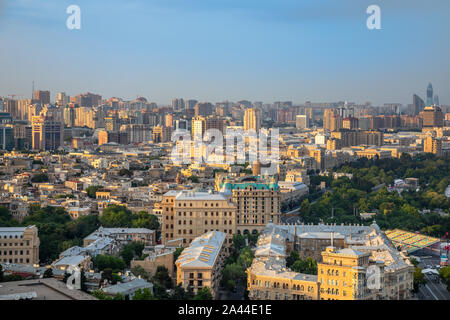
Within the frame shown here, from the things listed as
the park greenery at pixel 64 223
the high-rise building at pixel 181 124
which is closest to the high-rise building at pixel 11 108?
the high-rise building at pixel 181 124

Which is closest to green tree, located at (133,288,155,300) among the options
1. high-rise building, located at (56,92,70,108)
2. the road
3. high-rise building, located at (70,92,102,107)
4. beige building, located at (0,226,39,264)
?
beige building, located at (0,226,39,264)

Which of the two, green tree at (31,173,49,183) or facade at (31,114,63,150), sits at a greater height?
facade at (31,114,63,150)

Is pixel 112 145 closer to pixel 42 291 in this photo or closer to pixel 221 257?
pixel 221 257

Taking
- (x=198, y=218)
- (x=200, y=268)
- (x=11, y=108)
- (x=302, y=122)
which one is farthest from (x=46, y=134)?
(x=200, y=268)

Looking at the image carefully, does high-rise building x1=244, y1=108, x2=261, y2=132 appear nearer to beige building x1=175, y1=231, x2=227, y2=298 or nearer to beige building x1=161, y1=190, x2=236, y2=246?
beige building x1=161, y1=190, x2=236, y2=246

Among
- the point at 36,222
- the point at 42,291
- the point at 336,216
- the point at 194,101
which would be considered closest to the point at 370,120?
the point at 194,101

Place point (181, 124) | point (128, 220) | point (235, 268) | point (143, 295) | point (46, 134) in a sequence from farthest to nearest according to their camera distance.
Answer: point (181, 124)
point (46, 134)
point (128, 220)
point (235, 268)
point (143, 295)

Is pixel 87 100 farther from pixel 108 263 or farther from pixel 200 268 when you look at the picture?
pixel 200 268
